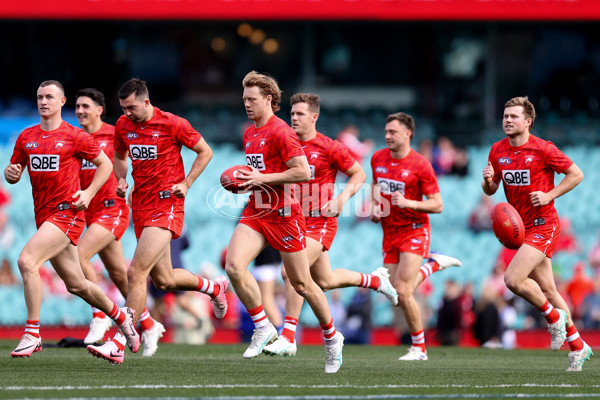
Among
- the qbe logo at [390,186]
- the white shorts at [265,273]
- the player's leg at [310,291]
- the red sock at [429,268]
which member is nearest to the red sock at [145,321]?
the player's leg at [310,291]

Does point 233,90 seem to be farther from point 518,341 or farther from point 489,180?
point 489,180

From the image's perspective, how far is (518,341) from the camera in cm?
1777

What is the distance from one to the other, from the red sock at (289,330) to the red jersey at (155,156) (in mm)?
1580

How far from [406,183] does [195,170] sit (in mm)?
2881

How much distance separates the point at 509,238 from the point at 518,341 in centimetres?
892

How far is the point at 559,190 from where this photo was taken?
30.6 feet

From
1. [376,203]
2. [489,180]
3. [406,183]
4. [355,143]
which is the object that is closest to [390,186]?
[406,183]

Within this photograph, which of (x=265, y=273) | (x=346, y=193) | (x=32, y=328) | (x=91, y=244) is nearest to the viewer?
(x=32, y=328)

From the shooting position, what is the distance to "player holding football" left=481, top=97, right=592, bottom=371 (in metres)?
9.26

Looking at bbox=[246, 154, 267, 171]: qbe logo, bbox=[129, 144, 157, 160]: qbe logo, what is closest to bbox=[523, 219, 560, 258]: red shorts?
bbox=[246, 154, 267, 171]: qbe logo

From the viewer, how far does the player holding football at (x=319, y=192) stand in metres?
9.80

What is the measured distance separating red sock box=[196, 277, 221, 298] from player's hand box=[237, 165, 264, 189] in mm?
1823

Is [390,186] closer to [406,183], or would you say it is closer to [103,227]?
[406,183]

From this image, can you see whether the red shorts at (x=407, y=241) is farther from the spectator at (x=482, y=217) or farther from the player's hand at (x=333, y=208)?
the spectator at (x=482, y=217)
